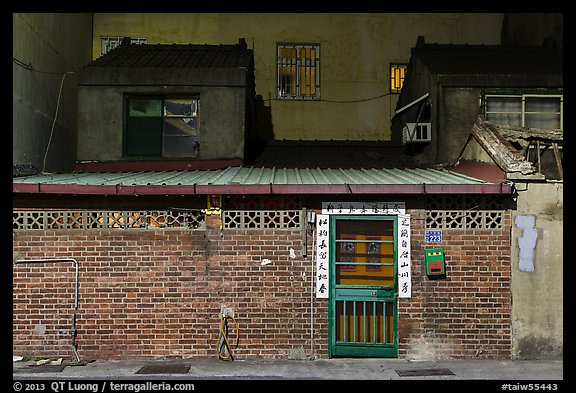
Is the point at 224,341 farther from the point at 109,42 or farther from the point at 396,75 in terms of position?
the point at 109,42

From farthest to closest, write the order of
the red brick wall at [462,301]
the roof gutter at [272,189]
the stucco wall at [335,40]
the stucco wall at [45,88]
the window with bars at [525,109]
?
the stucco wall at [335,40] → the window with bars at [525,109] → the stucco wall at [45,88] → the red brick wall at [462,301] → the roof gutter at [272,189]

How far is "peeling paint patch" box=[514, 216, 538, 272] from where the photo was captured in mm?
9453

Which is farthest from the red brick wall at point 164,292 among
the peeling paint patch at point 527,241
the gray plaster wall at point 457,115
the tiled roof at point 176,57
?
the tiled roof at point 176,57

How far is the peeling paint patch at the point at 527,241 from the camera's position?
9453mm

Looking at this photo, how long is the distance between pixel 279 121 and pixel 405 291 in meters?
11.8

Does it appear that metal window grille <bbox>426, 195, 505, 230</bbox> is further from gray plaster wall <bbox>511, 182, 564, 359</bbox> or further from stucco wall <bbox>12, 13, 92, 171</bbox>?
stucco wall <bbox>12, 13, 92, 171</bbox>

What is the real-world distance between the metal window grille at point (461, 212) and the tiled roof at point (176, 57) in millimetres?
6516

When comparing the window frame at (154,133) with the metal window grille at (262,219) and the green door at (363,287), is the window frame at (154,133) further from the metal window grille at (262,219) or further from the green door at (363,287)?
the green door at (363,287)

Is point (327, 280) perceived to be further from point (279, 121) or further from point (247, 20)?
point (247, 20)

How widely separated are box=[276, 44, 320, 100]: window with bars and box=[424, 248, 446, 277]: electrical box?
11881mm

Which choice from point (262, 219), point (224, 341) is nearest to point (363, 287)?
point (262, 219)

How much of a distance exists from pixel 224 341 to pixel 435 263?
3.90 m

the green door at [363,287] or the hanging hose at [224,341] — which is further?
the green door at [363,287]
